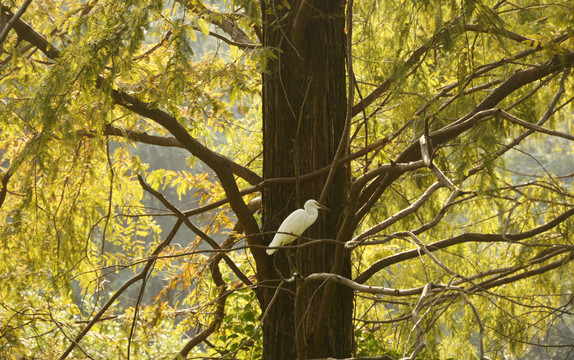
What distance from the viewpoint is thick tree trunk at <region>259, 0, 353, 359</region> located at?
260cm

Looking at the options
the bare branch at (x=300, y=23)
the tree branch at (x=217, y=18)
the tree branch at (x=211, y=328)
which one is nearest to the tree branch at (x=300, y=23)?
the bare branch at (x=300, y=23)

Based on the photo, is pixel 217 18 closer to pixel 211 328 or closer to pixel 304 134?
pixel 304 134

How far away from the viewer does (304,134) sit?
2.67 metres

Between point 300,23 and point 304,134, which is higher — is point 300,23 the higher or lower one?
the higher one

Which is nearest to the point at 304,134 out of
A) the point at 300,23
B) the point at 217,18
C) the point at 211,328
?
the point at 300,23

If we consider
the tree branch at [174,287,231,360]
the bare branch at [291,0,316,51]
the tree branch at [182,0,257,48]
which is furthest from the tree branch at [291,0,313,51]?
the tree branch at [174,287,231,360]

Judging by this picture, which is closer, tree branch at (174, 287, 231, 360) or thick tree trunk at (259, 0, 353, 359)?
thick tree trunk at (259, 0, 353, 359)

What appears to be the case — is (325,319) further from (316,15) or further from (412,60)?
(316,15)

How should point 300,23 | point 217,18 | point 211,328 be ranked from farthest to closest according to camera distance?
1. point 211,328
2. point 300,23
3. point 217,18

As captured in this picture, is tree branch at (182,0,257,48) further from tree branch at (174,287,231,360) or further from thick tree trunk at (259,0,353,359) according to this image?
tree branch at (174,287,231,360)

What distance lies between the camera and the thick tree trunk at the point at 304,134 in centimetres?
260

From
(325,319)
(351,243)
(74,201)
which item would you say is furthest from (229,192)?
(74,201)

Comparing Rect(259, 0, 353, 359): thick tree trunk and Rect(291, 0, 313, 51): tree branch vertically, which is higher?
Rect(291, 0, 313, 51): tree branch

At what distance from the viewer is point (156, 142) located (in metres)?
3.01
